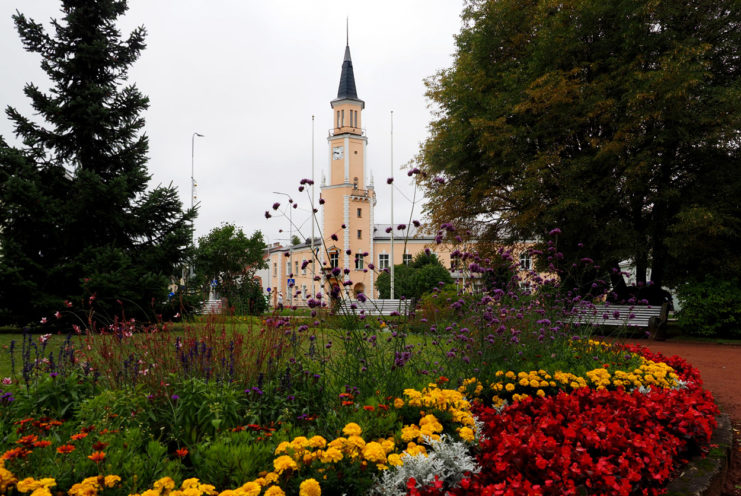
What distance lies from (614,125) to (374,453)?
548 inches

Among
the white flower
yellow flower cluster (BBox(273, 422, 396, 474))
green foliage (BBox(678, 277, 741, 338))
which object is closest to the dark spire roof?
green foliage (BBox(678, 277, 741, 338))

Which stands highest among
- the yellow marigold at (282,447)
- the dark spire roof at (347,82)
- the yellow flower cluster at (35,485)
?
the dark spire roof at (347,82)

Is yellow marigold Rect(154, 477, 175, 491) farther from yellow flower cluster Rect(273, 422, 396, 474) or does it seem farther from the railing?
the railing

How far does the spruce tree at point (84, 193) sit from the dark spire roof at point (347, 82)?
3682cm

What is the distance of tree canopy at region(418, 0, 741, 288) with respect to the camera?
12.5m

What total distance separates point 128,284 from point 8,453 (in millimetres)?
10309

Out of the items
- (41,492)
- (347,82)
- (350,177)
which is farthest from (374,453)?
(347,82)

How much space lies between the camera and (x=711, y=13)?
44.3ft

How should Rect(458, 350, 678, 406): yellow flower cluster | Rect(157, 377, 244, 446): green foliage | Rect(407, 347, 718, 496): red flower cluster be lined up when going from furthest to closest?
Rect(458, 350, 678, 406): yellow flower cluster, Rect(157, 377, 244, 446): green foliage, Rect(407, 347, 718, 496): red flower cluster

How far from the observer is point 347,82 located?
163 feet

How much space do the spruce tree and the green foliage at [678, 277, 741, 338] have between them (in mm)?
14508

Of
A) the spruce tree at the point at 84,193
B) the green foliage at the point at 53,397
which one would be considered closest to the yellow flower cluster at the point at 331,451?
the green foliage at the point at 53,397

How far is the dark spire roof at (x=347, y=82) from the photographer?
49500 millimetres

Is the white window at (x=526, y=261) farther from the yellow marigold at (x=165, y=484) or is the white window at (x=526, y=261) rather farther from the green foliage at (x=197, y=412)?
the yellow marigold at (x=165, y=484)
